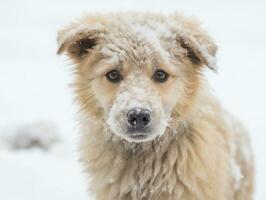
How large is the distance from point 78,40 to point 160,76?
745 millimetres

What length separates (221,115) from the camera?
5609 millimetres

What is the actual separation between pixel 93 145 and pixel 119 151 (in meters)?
0.25

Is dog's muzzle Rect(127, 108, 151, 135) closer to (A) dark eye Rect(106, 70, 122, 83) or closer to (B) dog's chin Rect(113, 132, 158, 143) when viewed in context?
(B) dog's chin Rect(113, 132, 158, 143)

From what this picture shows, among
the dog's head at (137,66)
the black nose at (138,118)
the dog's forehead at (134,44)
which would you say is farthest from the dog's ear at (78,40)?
the black nose at (138,118)

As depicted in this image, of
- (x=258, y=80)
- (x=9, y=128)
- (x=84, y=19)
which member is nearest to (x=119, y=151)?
(x=84, y=19)

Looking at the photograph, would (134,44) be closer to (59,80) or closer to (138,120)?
(138,120)

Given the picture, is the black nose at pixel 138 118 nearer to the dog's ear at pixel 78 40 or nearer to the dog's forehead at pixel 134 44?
the dog's forehead at pixel 134 44

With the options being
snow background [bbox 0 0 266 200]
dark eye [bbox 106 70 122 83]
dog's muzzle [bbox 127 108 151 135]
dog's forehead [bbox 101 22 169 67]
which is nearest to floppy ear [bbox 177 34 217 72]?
dog's forehead [bbox 101 22 169 67]

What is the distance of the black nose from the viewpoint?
15.2ft

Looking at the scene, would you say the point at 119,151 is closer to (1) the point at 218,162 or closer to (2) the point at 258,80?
(1) the point at 218,162

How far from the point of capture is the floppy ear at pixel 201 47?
4.96m

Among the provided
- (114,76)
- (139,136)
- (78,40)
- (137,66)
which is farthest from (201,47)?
(78,40)

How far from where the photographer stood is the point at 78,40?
519cm

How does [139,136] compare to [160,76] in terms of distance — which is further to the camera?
[160,76]
